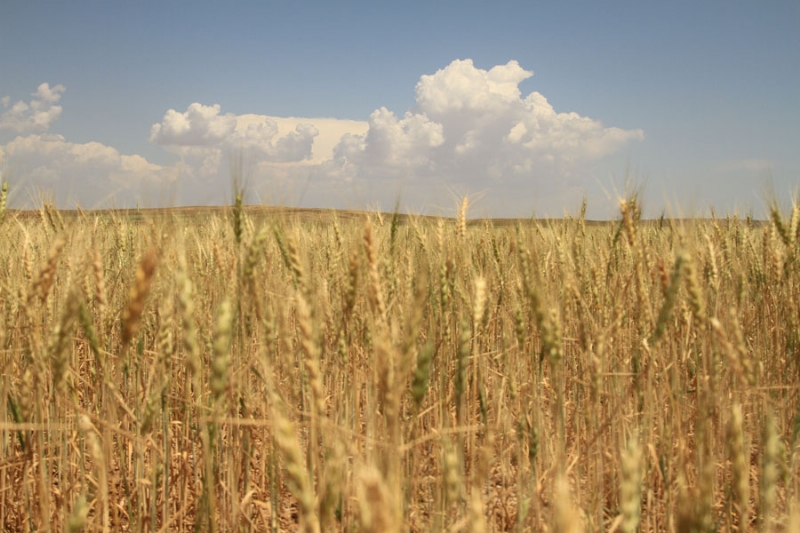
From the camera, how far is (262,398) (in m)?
1.81

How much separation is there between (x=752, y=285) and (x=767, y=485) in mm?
2553

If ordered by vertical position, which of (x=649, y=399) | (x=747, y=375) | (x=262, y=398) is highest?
(x=747, y=375)

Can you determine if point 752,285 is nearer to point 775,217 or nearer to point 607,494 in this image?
point 775,217

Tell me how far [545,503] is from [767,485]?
1.12 meters

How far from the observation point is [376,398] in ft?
4.38

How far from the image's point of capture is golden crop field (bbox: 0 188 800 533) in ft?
2.95

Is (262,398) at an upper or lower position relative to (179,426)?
upper

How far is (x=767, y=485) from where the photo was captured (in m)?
0.88

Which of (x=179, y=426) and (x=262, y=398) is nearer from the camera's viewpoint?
(x=262, y=398)

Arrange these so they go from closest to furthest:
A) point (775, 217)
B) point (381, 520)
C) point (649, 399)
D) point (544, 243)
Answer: point (381, 520) → point (649, 399) → point (775, 217) → point (544, 243)

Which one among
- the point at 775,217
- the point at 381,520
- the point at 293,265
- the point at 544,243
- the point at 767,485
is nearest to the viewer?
the point at 381,520

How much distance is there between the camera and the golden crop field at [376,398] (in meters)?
0.90

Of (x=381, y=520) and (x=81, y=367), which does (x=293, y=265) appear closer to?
(x=381, y=520)

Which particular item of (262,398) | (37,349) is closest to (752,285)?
(262,398)
